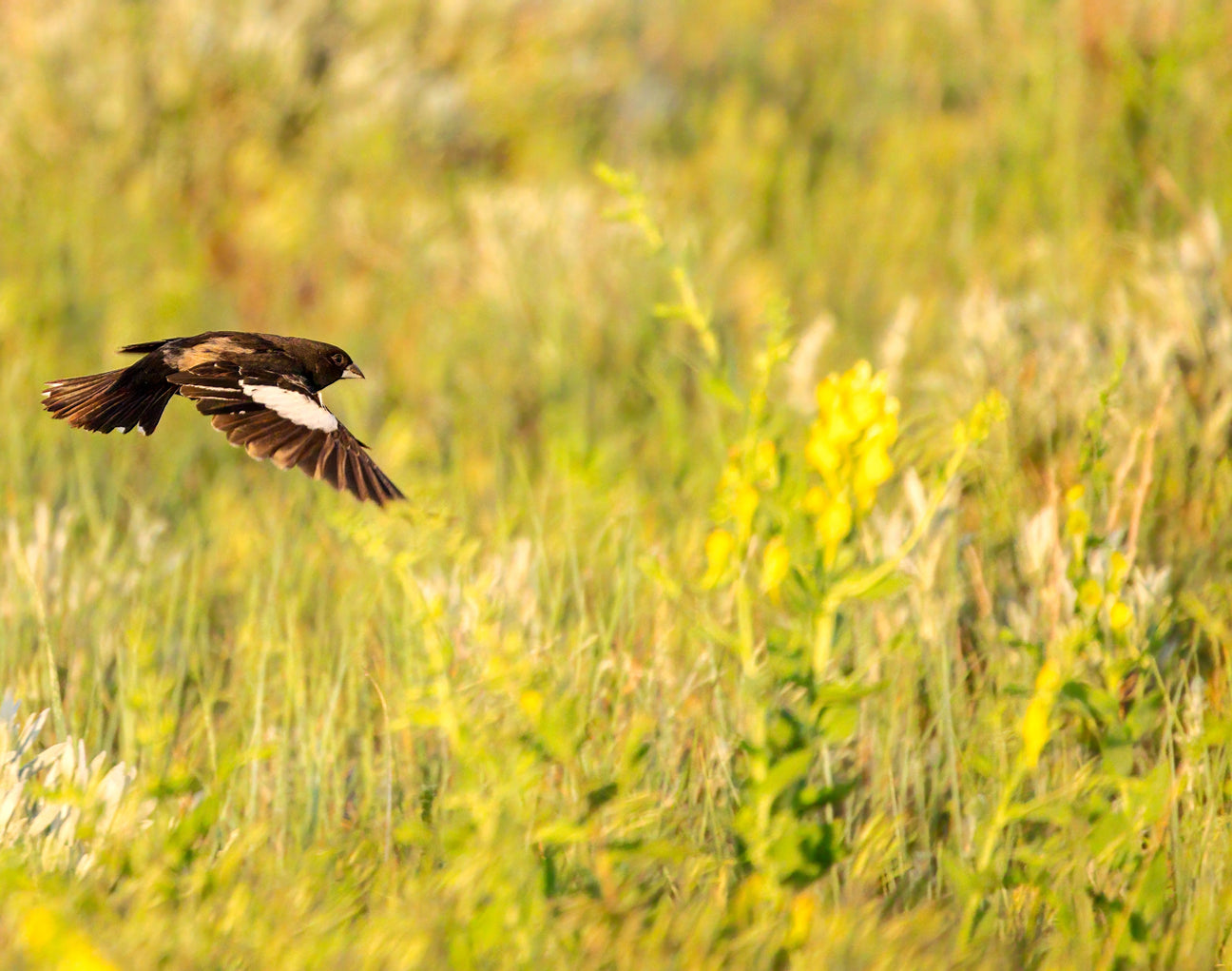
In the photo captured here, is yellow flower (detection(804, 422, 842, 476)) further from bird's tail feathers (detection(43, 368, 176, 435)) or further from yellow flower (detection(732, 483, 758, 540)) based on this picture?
bird's tail feathers (detection(43, 368, 176, 435))

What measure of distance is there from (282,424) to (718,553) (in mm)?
1091

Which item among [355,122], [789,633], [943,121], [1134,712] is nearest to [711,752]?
[789,633]

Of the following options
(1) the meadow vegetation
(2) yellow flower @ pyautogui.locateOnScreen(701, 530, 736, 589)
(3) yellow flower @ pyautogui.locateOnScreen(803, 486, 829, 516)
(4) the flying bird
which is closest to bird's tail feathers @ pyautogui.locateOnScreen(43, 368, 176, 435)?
(4) the flying bird

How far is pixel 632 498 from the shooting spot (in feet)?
11.7

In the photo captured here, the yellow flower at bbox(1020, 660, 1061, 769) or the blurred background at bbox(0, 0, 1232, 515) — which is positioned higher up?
the blurred background at bbox(0, 0, 1232, 515)

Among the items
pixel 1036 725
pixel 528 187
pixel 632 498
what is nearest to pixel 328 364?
pixel 632 498

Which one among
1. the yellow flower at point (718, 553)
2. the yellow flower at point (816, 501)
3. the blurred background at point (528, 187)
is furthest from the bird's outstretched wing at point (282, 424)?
the blurred background at point (528, 187)

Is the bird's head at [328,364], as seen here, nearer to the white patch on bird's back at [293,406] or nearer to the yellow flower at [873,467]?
the white patch on bird's back at [293,406]

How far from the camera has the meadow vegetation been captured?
1876mm

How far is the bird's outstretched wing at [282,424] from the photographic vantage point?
8.02 ft

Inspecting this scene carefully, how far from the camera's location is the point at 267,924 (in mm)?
1772

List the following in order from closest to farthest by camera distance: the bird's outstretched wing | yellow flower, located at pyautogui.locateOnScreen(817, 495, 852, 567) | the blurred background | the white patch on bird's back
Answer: yellow flower, located at pyautogui.locateOnScreen(817, 495, 852, 567), the bird's outstretched wing, the white patch on bird's back, the blurred background

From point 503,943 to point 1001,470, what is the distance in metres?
2.35

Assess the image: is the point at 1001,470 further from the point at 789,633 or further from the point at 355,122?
the point at 355,122
